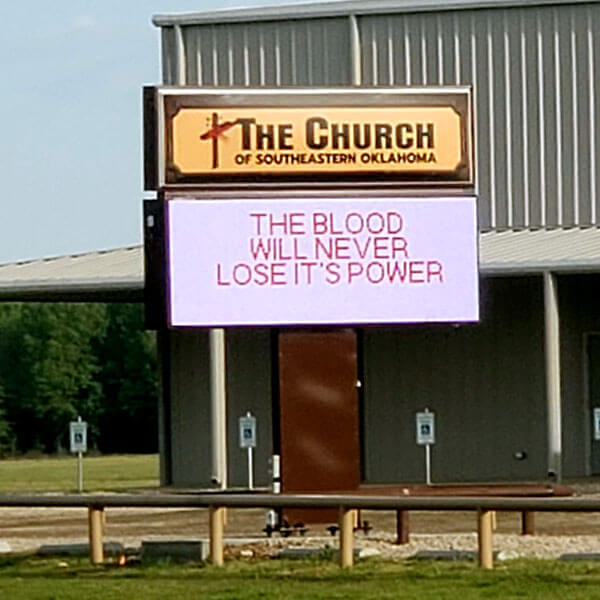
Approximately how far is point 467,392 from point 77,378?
256 feet

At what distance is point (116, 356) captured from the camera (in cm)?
12269

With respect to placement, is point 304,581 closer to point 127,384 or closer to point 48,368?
point 127,384

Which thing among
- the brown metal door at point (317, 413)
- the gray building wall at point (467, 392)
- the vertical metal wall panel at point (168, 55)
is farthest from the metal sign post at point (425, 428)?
the brown metal door at point (317, 413)

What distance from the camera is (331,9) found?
138 feet

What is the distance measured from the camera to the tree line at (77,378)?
111m

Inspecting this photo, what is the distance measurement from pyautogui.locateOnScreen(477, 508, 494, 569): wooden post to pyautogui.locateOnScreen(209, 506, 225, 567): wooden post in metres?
2.46

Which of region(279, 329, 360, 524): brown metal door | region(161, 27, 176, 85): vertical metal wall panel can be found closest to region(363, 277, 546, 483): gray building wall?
region(161, 27, 176, 85): vertical metal wall panel

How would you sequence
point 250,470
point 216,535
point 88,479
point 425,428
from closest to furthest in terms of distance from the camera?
1. point 216,535
2. point 425,428
3. point 250,470
4. point 88,479

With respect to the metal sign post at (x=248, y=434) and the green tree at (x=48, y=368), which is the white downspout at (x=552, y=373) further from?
the green tree at (x=48, y=368)

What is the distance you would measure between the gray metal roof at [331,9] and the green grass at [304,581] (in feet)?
73.0

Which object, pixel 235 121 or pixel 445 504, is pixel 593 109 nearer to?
pixel 235 121

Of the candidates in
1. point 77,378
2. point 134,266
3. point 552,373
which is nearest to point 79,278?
point 134,266

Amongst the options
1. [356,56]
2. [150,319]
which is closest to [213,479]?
[356,56]

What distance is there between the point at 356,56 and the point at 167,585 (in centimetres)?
2445
